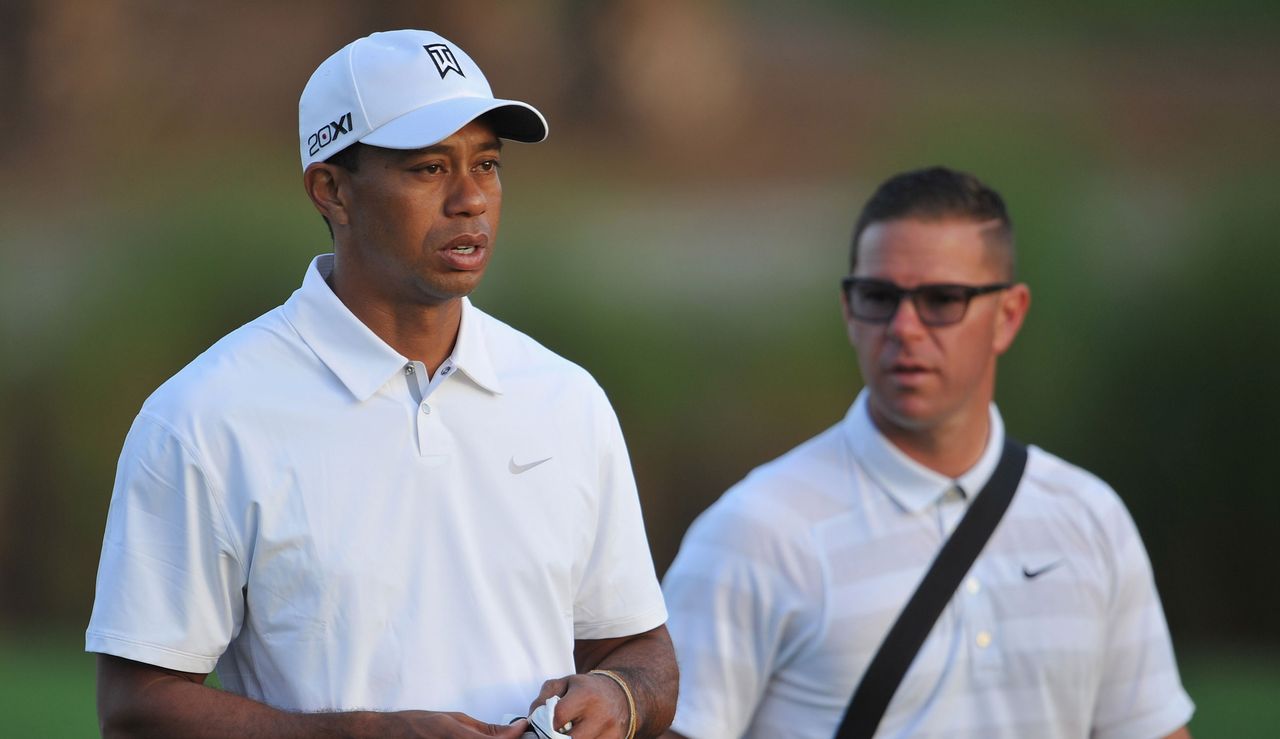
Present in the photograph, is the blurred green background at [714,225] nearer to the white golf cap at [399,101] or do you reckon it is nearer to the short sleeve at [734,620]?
the short sleeve at [734,620]

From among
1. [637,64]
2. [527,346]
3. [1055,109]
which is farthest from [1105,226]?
[527,346]

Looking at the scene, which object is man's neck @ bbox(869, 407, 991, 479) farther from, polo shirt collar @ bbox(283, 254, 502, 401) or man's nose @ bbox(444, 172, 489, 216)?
man's nose @ bbox(444, 172, 489, 216)

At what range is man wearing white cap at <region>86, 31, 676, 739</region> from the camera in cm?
213

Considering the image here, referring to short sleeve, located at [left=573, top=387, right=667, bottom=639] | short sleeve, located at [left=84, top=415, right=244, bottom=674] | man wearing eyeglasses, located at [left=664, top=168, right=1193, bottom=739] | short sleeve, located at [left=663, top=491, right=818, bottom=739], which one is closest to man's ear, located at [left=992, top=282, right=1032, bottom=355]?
man wearing eyeglasses, located at [left=664, top=168, right=1193, bottom=739]

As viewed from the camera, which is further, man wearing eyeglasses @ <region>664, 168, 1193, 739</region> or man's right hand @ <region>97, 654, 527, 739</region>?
man wearing eyeglasses @ <region>664, 168, 1193, 739</region>

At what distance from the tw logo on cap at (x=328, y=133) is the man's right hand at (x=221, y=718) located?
747mm

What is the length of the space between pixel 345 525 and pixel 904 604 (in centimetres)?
141

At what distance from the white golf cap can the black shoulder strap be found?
1.29 m

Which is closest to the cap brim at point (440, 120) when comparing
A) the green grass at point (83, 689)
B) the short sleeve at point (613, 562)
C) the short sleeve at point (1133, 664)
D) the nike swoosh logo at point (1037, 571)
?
the short sleeve at point (613, 562)

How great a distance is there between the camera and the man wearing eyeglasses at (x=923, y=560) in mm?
3189

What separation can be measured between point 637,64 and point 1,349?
3136 millimetres

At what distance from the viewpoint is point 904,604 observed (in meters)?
3.24

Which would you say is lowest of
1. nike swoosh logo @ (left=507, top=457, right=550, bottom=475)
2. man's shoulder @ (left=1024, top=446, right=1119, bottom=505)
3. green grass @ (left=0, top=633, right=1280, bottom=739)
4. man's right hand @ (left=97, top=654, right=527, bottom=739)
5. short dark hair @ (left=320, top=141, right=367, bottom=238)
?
green grass @ (left=0, top=633, right=1280, bottom=739)

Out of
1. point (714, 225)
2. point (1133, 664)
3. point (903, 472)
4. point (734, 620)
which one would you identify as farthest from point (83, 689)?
point (1133, 664)
